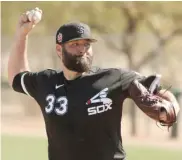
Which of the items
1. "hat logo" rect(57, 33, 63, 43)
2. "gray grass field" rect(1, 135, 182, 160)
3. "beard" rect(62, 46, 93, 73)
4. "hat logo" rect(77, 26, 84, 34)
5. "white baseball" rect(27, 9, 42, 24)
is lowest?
"gray grass field" rect(1, 135, 182, 160)

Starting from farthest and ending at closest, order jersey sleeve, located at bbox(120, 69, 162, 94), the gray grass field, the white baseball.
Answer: the gray grass field < the white baseball < jersey sleeve, located at bbox(120, 69, 162, 94)

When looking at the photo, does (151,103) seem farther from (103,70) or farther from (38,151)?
(38,151)

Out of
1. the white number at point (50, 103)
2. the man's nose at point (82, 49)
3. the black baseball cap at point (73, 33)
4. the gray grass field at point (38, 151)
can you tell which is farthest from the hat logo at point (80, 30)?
the gray grass field at point (38, 151)

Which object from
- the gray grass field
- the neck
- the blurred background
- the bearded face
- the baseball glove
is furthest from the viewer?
the blurred background

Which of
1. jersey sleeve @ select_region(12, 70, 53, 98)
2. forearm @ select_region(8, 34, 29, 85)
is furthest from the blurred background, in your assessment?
jersey sleeve @ select_region(12, 70, 53, 98)

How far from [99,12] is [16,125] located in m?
4.11

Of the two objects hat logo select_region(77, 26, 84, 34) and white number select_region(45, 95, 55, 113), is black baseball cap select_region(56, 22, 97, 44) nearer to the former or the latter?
hat logo select_region(77, 26, 84, 34)

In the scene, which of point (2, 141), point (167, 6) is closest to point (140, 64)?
point (167, 6)

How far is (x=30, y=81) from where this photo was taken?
5.09m

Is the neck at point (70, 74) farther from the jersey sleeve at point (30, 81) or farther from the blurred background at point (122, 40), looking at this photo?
the blurred background at point (122, 40)

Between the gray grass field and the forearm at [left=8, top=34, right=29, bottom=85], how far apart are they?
5975 millimetres

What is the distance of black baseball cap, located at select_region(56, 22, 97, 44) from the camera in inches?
181

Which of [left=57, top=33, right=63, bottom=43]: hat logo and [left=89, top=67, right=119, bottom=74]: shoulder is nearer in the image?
[left=89, top=67, right=119, bottom=74]: shoulder

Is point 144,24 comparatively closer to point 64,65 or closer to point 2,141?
point 2,141
